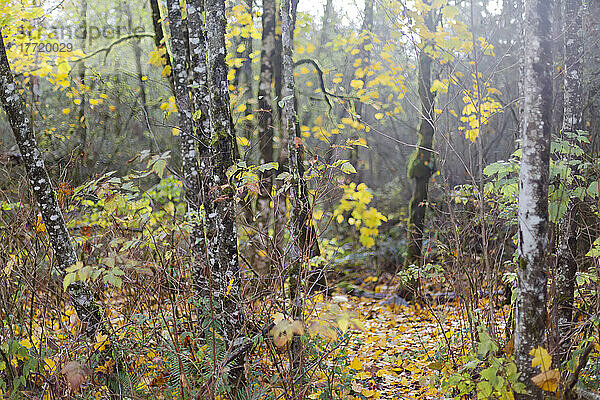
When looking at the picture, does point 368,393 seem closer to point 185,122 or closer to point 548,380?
point 548,380

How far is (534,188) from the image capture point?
2.92 metres

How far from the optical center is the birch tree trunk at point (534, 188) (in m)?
2.88

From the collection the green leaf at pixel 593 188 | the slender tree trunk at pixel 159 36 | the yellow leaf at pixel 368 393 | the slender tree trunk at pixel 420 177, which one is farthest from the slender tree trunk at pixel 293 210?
the slender tree trunk at pixel 420 177

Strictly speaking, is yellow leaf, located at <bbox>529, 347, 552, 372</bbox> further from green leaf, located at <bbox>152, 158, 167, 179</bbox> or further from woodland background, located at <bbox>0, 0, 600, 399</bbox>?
green leaf, located at <bbox>152, 158, 167, 179</bbox>

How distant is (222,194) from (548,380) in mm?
2377

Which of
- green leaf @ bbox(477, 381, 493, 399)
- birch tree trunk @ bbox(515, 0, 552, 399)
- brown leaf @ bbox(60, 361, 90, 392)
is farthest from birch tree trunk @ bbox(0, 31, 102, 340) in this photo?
birch tree trunk @ bbox(515, 0, 552, 399)

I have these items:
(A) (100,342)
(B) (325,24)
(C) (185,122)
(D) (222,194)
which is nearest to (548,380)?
(D) (222,194)

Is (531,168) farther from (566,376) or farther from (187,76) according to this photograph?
(187,76)

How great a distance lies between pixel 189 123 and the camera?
4.75m

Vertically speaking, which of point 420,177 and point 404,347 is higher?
point 420,177

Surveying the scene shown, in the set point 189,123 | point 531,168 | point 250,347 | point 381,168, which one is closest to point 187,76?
Answer: point 189,123

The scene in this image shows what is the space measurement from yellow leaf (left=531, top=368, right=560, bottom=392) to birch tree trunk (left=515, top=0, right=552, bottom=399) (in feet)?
0.38

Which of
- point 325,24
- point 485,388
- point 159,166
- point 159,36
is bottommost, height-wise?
point 485,388

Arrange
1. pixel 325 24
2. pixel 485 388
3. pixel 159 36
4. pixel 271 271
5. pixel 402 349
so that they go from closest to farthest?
pixel 485 388, pixel 271 271, pixel 402 349, pixel 159 36, pixel 325 24
